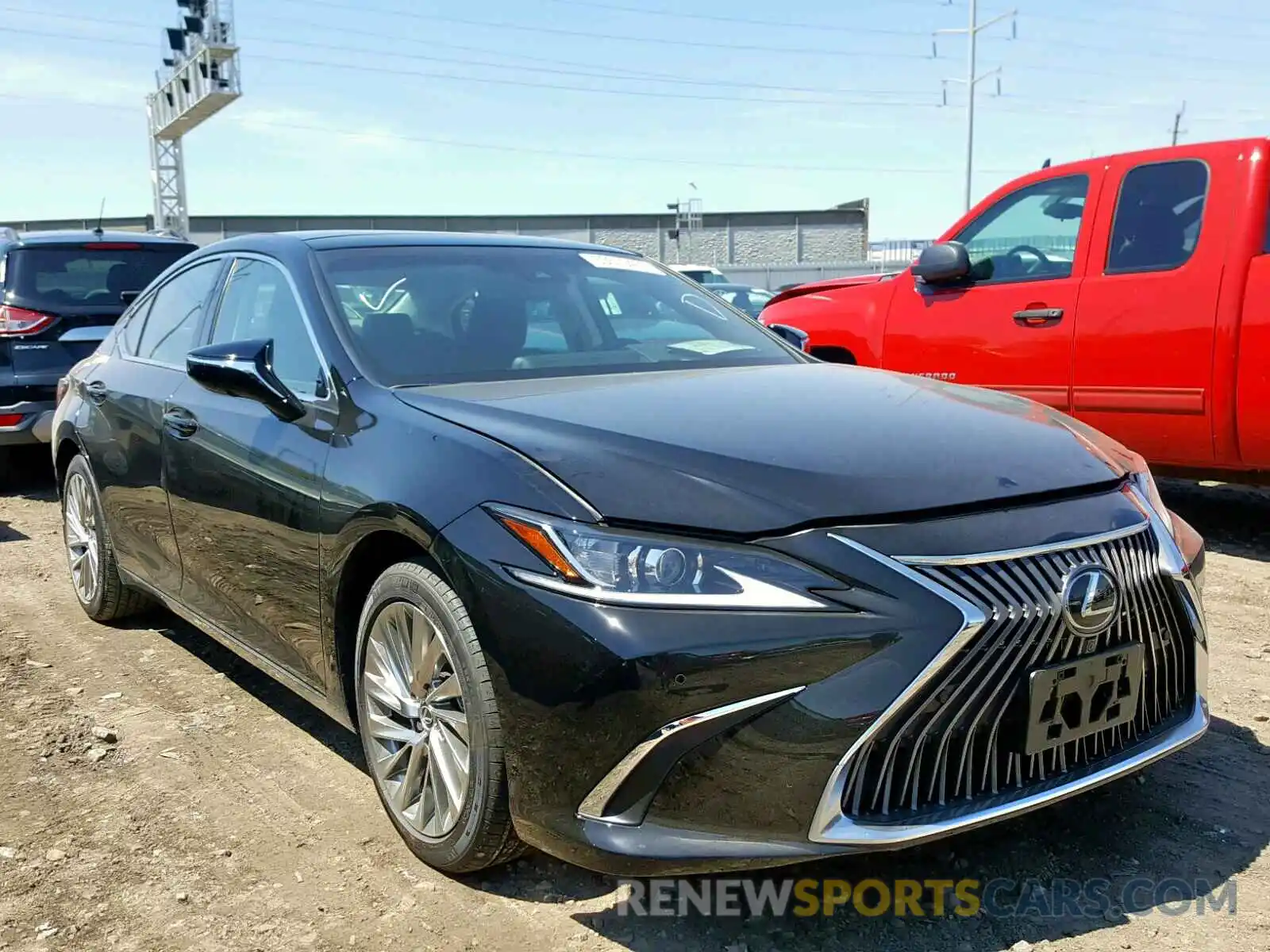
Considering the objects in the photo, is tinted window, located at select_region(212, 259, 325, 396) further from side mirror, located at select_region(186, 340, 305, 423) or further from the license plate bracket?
the license plate bracket

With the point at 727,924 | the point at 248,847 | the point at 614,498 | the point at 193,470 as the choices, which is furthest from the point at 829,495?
the point at 193,470

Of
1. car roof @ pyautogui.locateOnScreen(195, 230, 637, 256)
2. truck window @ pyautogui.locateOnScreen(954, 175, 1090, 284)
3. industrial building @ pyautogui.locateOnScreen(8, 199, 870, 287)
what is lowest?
car roof @ pyautogui.locateOnScreen(195, 230, 637, 256)

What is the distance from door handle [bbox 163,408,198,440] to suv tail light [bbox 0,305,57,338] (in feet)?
14.4

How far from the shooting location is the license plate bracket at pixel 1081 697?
2.23 m

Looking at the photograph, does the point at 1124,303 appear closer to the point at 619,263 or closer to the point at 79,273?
the point at 619,263

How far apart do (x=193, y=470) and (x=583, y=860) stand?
6.59 feet

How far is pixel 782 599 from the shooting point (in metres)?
2.16

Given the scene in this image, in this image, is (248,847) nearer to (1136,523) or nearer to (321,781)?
(321,781)

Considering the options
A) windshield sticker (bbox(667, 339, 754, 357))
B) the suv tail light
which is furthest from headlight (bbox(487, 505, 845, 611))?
the suv tail light

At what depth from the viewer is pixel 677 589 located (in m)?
2.19

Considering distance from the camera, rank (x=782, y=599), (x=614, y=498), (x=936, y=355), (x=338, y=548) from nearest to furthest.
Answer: (x=782, y=599) < (x=614, y=498) < (x=338, y=548) < (x=936, y=355)

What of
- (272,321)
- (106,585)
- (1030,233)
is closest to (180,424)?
(272,321)

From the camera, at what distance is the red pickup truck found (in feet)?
17.1

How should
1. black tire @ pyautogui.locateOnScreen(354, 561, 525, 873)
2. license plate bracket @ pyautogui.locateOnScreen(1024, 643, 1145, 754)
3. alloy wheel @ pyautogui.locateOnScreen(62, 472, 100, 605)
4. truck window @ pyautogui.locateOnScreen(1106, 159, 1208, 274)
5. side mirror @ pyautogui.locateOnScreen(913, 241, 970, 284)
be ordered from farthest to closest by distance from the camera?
side mirror @ pyautogui.locateOnScreen(913, 241, 970, 284) < truck window @ pyautogui.locateOnScreen(1106, 159, 1208, 274) < alloy wheel @ pyautogui.locateOnScreen(62, 472, 100, 605) < black tire @ pyautogui.locateOnScreen(354, 561, 525, 873) < license plate bracket @ pyautogui.locateOnScreen(1024, 643, 1145, 754)
